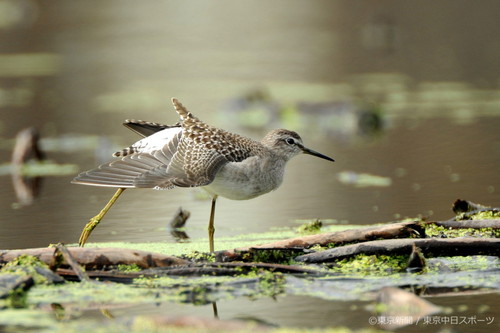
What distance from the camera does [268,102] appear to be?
16.8 meters

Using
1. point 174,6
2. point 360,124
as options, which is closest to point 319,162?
point 360,124

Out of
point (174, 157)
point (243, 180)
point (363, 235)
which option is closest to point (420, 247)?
point (363, 235)

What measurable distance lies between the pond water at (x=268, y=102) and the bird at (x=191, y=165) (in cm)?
78

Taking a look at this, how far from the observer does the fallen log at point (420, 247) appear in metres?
6.73

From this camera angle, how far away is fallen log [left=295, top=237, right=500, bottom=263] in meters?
6.73

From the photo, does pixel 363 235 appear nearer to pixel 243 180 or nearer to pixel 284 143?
pixel 243 180

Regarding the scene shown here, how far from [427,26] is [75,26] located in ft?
34.5

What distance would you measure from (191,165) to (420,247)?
2160 millimetres

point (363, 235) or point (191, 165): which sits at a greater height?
point (191, 165)

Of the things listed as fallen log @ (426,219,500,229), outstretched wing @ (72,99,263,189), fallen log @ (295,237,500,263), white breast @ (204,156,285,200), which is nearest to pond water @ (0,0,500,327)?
fallen log @ (295,237,500,263)

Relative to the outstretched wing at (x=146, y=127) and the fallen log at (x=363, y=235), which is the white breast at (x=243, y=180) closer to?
the outstretched wing at (x=146, y=127)

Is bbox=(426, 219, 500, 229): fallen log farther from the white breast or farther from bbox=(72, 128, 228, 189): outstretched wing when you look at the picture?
bbox=(72, 128, 228, 189): outstretched wing

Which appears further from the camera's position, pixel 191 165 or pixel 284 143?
pixel 284 143

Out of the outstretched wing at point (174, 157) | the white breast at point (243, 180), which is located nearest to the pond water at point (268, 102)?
the white breast at point (243, 180)
